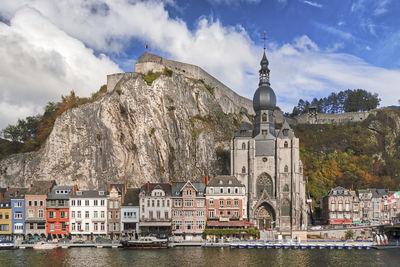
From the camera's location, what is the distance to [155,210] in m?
71.1

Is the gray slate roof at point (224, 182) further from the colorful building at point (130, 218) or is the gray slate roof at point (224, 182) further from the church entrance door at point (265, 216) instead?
the colorful building at point (130, 218)

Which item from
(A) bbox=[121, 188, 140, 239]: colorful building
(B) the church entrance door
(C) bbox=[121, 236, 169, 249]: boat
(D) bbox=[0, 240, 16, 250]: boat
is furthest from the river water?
(B) the church entrance door

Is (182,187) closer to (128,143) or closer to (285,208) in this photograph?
(128,143)

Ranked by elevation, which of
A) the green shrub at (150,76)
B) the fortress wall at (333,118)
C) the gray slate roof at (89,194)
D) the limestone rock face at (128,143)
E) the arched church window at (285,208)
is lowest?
the arched church window at (285,208)

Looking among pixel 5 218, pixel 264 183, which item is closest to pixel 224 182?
pixel 264 183

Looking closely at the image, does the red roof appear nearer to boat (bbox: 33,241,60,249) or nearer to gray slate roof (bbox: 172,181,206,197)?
gray slate roof (bbox: 172,181,206,197)

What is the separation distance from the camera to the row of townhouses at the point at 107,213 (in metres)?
70.4

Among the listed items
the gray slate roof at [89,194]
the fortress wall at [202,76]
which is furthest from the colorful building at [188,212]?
the fortress wall at [202,76]

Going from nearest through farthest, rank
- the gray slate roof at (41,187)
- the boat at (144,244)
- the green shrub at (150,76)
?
the boat at (144,244)
the gray slate roof at (41,187)
the green shrub at (150,76)

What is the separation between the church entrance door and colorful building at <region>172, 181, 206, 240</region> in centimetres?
1175

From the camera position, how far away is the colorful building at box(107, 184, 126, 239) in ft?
232

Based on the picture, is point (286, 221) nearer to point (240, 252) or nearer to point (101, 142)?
point (240, 252)

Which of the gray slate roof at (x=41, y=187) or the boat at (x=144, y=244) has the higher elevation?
the gray slate roof at (x=41, y=187)

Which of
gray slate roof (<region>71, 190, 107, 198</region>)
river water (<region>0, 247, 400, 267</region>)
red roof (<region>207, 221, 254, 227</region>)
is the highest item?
gray slate roof (<region>71, 190, 107, 198</region>)
